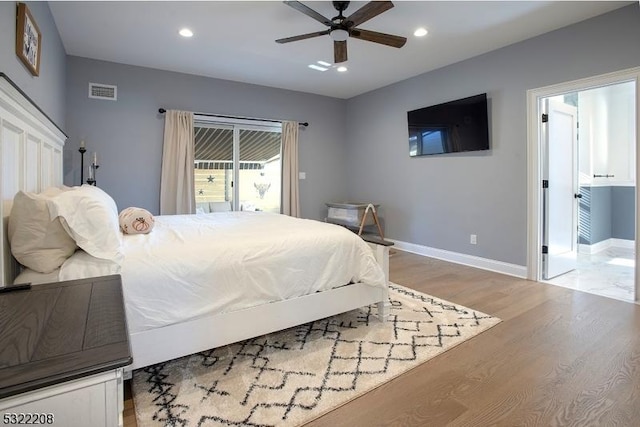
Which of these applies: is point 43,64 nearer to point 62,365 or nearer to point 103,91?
point 103,91

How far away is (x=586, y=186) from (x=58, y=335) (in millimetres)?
6211

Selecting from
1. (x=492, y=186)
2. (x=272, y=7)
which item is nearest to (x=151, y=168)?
(x=272, y=7)

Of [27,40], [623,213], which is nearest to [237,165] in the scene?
[27,40]

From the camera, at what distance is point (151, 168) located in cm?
444

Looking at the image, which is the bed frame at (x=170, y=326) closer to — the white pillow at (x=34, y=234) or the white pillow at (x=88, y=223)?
the white pillow at (x=34, y=234)

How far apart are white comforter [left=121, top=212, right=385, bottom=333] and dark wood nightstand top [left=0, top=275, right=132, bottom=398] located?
55 centimetres

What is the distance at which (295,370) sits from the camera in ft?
6.39

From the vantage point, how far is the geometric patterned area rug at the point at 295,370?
5.26 ft

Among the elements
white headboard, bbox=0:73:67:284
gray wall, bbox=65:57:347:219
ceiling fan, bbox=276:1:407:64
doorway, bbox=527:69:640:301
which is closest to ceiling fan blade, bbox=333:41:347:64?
ceiling fan, bbox=276:1:407:64

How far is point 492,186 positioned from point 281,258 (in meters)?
3.01

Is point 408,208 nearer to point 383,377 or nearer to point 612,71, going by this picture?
point 612,71

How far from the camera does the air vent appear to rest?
4.05 metres

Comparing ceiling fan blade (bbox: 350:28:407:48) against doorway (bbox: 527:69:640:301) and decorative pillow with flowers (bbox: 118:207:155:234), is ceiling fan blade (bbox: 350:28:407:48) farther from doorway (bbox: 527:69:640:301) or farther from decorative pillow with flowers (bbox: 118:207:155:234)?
decorative pillow with flowers (bbox: 118:207:155:234)

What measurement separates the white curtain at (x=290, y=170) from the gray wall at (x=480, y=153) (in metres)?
1.18
